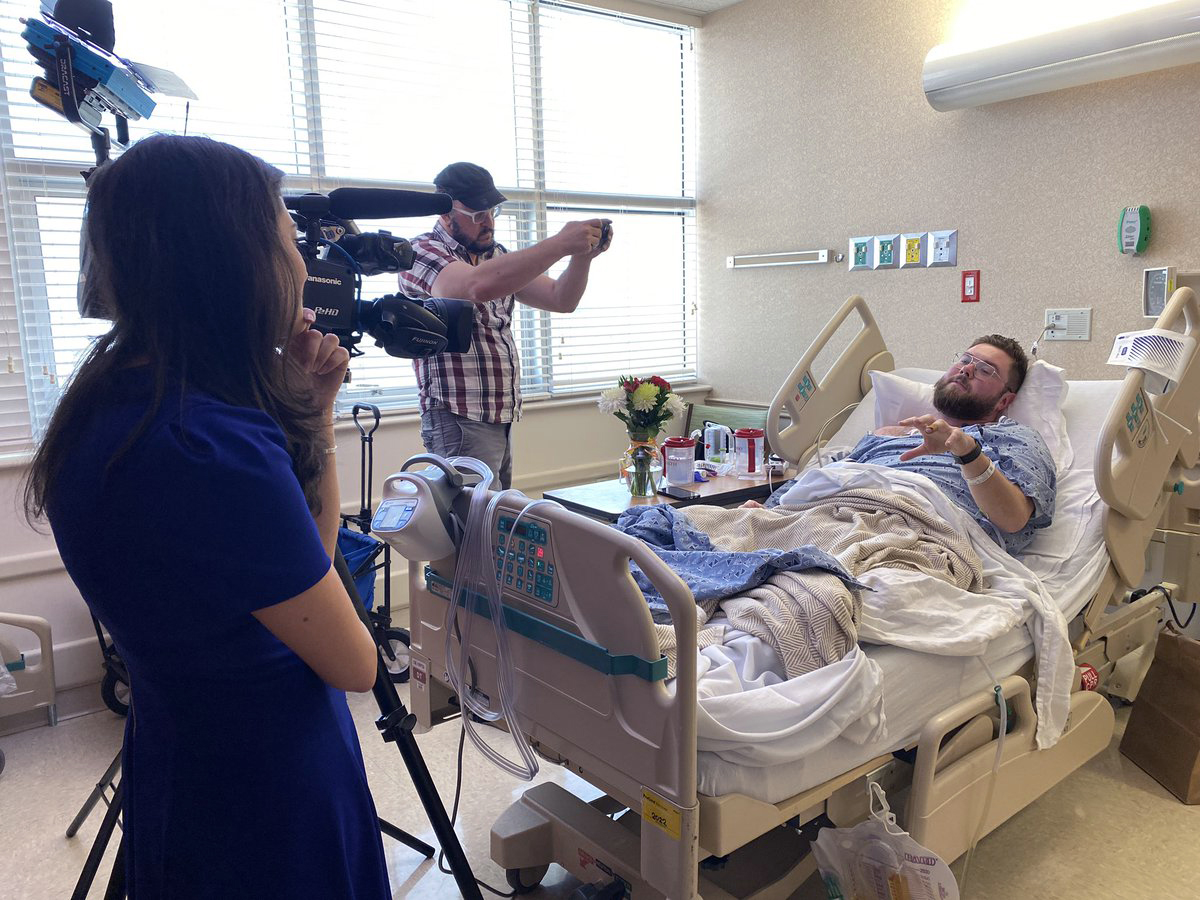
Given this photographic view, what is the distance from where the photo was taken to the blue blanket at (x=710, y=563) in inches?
61.6

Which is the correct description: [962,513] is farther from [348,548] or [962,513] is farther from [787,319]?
[787,319]

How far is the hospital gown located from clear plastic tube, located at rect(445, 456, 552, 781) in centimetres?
117

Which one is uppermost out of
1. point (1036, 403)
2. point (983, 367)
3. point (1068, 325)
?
point (1068, 325)

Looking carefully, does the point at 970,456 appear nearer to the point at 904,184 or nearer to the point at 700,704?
the point at 700,704

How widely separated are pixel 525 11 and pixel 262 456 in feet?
11.3

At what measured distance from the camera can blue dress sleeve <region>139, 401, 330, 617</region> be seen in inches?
29.4

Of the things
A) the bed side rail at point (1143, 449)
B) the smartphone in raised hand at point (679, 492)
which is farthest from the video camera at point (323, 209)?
the bed side rail at point (1143, 449)

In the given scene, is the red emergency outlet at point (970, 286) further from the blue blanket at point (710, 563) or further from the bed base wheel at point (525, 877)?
the bed base wheel at point (525, 877)

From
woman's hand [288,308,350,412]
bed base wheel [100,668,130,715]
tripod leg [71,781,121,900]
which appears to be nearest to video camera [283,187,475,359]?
woman's hand [288,308,350,412]

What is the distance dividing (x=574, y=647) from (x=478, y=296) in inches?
45.7

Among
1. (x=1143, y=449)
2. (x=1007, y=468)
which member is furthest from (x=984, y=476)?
(x=1143, y=449)

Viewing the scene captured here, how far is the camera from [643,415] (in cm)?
266

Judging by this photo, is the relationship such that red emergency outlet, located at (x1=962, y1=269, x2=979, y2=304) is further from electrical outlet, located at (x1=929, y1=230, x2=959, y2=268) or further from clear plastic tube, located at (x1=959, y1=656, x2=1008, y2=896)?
clear plastic tube, located at (x1=959, y1=656, x2=1008, y2=896)

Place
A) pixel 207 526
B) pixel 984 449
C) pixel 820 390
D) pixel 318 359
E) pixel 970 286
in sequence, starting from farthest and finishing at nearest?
pixel 970 286 → pixel 820 390 → pixel 984 449 → pixel 318 359 → pixel 207 526
